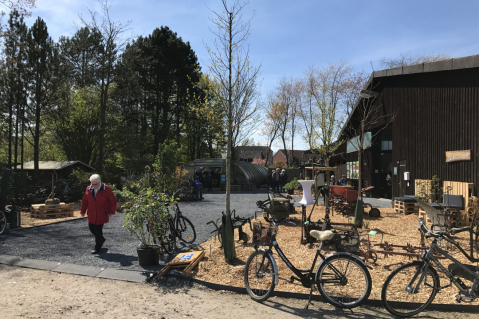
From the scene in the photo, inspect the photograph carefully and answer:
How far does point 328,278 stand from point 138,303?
8.13 ft

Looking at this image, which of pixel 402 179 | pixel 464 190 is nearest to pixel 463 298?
pixel 464 190

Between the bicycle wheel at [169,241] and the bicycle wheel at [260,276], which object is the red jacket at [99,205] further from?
the bicycle wheel at [260,276]

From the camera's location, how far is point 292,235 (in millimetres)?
8695

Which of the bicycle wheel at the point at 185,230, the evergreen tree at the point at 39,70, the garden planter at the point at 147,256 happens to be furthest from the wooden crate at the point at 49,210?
the evergreen tree at the point at 39,70

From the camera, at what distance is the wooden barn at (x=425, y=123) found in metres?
10.9

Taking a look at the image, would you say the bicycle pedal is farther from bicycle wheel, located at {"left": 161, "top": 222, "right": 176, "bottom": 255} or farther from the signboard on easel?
bicycle wheel, located at {"left": 161, "top": 222, "right": 176, "bottom": 255}

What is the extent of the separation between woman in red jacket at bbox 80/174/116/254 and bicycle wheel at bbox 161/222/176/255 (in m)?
1.18

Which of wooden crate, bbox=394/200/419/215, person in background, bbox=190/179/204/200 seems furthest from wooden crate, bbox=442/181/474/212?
person in background, bbox=190/179/204/200

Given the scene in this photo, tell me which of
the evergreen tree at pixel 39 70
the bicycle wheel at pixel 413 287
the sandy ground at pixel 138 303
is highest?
the evergreen tree at pixel 39 70

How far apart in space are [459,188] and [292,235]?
19.1 ft

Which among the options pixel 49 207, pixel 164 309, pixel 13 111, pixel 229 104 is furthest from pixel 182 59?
pixel 164 309

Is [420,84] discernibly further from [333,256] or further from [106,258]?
[106,258]

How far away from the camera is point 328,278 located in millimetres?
4508

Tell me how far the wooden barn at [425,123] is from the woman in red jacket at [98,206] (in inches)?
366
